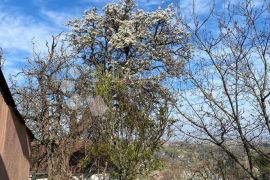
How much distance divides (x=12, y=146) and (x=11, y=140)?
0.16 meters

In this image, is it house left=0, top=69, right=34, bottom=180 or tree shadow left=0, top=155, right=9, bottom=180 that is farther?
tree shadow left=0, top=155, right=9, bottom=180

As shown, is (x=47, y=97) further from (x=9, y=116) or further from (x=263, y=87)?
(x=263, y=87)

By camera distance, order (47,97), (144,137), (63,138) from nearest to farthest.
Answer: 1. (144,137)
2. (63,138)
3. (47,97)

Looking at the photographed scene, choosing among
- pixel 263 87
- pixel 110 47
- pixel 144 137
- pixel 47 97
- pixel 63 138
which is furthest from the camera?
pixel 110 47

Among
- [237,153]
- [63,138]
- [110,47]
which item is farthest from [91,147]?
[110,47]

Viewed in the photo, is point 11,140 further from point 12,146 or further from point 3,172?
point 3,172

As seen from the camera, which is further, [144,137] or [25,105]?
[25,105]

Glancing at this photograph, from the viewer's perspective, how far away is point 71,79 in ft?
48.5

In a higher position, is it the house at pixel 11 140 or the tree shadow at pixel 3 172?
the house at pixel 11 140

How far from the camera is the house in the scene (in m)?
6.19

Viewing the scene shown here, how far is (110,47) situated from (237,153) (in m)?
17.7

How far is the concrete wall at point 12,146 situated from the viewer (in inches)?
249

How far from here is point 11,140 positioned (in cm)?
679

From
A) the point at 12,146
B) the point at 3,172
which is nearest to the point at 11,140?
the point at 12,146
